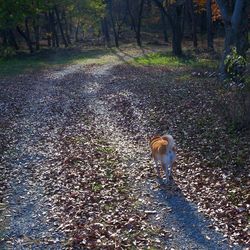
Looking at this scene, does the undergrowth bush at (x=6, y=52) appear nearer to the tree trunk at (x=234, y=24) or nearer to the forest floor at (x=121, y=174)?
the forest floor at (x=121, y=174)

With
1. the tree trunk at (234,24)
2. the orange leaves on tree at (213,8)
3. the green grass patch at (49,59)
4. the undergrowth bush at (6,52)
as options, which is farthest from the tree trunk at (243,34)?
the undergrowth bush at (6,52)

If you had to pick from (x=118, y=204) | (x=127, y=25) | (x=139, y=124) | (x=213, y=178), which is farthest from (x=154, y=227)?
(x=127, y=25)

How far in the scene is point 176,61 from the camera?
35.0m

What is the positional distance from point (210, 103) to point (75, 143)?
586 centimetres

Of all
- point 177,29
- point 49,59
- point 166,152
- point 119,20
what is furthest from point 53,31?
point 166,152

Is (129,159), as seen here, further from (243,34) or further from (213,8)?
(213,8)

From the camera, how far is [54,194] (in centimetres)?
1072

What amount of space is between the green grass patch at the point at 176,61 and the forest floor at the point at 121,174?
827 centimetres

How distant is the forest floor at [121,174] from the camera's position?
330 inches

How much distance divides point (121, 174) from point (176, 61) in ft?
80.6

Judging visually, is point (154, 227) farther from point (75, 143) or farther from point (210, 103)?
point (210, 103)

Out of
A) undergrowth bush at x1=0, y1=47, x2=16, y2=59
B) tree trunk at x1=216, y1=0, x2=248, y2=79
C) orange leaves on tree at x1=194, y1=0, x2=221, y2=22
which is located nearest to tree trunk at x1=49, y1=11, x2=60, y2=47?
undergrowth bush at x1=0, y1=47, x2=16, y2=59

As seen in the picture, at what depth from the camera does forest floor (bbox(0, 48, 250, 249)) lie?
27.5 feet

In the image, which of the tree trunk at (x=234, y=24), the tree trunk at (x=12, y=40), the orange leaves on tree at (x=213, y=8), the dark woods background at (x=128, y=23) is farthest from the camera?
the tree trunk at (x=12, y=40)
